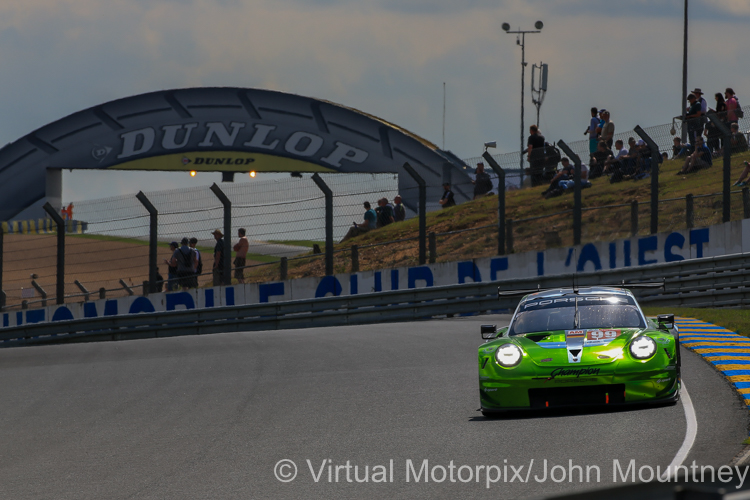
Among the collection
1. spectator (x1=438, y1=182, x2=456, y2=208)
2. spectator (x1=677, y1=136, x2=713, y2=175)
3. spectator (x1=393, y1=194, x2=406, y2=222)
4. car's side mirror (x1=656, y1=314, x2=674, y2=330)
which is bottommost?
car's side mirror (x1=656, y1=314, x2=674, y2=330)

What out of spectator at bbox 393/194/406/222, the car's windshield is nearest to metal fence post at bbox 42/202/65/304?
spectator at bbox 393/194/406/222

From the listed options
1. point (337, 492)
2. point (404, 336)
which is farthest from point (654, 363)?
point (404, 336)

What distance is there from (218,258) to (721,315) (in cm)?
973

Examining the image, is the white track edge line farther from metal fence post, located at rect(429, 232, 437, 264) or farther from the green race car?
metal fence post, located at rect(429, 232, 437, 264)

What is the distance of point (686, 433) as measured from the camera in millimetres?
7172

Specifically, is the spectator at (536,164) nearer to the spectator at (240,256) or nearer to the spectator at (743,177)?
the spectator at (743,177)

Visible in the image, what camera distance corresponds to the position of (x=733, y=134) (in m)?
18.5

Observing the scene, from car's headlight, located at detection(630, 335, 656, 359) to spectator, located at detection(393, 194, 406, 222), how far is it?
13521mm

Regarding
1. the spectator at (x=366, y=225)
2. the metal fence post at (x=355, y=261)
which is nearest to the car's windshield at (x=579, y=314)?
the spectator at (x=366, y=225)

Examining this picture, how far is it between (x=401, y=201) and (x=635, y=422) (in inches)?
541

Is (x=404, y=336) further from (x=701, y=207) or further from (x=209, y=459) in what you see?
(x=209, y=459)

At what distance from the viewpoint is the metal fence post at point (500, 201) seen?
65.4 feet

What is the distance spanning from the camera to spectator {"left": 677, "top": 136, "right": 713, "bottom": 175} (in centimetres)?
1920

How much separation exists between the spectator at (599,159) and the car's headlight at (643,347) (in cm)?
1195
